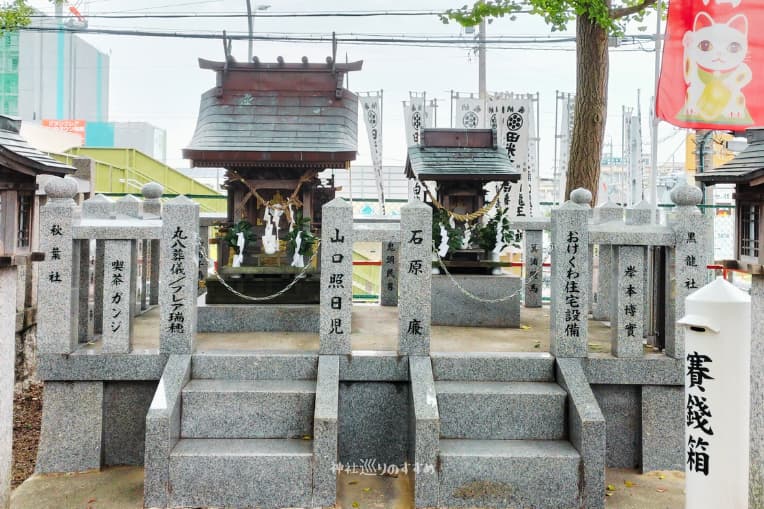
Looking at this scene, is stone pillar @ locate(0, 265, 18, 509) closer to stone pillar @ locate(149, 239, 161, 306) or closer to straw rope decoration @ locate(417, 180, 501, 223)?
stone pillar @ locate(149, 239, 161, 306)

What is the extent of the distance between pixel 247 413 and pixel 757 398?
4.78 metres

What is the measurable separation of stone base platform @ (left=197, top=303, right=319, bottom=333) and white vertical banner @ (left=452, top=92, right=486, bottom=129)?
8.48 meters

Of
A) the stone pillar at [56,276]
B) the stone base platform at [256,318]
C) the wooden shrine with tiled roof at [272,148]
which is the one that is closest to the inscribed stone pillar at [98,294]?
the stone pillar at [56,276]

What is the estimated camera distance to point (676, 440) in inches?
248

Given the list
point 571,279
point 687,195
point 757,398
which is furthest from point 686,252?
point 757,398

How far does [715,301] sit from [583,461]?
2392 millimetres

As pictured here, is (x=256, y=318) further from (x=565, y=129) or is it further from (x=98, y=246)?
(x=565, y=129)

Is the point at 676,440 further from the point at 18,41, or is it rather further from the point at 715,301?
the point at 18,41

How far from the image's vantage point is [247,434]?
235 inches

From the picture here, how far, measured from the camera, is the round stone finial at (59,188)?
6.22m

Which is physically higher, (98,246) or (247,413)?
(98,246)

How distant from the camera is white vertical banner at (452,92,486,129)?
47.8 feet

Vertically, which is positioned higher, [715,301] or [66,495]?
[715,301]

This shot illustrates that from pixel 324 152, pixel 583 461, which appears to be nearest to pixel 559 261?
pixel 583 461
